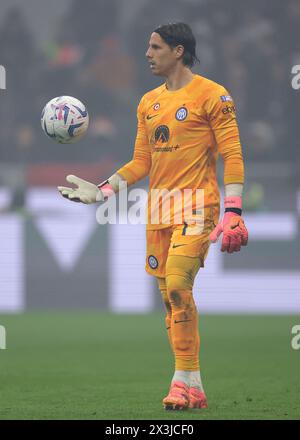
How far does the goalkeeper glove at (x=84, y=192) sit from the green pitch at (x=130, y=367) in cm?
119

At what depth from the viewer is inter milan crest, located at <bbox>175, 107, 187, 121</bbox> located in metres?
6.54

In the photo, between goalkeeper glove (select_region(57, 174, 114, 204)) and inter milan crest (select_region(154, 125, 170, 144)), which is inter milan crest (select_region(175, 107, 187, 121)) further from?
goalkeeper glove (select_region(57, 174, 114, 204))

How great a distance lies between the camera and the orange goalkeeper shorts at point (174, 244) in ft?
21.1

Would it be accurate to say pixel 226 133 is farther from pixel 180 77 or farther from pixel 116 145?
pixel 116 145

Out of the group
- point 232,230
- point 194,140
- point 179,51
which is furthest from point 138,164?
point 232,230

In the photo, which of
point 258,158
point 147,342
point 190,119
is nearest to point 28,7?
point 258,158

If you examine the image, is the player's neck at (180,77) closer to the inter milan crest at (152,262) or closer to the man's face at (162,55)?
the man's face at (162,55)

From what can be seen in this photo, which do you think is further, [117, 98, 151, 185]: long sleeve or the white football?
[117, 98, 151, 185]: long sleeve

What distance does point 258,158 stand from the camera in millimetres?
18000

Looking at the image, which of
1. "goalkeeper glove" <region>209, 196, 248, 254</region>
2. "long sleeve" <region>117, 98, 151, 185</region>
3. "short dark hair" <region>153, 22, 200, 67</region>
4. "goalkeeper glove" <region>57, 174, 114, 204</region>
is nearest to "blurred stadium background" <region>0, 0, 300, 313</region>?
"long sleeve" <region>117, 98, 151, 185</region>

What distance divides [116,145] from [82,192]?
11640mm

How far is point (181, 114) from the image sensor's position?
21.5 ft

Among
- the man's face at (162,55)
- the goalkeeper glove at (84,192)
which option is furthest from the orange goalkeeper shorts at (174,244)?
the man's face at (162,55)

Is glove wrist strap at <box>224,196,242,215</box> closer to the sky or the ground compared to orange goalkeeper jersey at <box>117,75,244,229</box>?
closer to the ground
